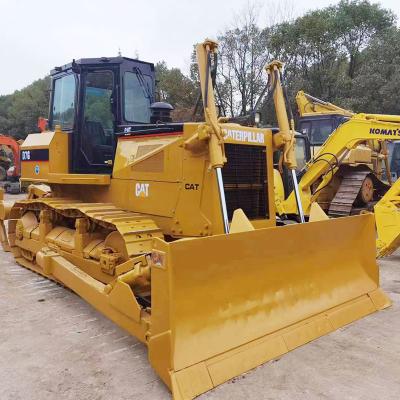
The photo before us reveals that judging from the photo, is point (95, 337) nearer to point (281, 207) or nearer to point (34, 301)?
point (34, 301)

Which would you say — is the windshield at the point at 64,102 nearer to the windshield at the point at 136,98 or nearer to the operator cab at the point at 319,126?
the windshield at the point at 136,98

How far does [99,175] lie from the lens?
528 cm

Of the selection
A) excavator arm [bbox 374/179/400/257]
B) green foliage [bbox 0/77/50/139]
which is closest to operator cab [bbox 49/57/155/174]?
excavator arm [bbox 374/179/400/257]

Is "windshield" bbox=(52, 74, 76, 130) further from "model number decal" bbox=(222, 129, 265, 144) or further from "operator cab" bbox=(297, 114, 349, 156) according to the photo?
"operator cab" bbox=(297, 114, 349, 156)

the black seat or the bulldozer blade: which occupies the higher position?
the black seat

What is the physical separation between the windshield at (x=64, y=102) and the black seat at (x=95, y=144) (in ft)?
0.84

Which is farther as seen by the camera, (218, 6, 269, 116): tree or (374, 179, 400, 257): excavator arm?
(218, 6, 269, 116): tree

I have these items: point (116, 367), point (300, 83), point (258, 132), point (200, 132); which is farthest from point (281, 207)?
point (300, 83)

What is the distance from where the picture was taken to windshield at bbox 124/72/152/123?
17.9 feet

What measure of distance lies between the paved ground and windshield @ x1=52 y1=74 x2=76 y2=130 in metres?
2.46

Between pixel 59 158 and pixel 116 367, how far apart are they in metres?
3.20

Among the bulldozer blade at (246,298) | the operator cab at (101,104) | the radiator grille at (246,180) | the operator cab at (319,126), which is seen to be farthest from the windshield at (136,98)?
the operator cab at (319,126)

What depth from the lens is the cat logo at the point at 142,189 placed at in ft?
15.5

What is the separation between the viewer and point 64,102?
5.88m
